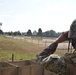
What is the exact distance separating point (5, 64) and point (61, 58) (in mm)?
8305

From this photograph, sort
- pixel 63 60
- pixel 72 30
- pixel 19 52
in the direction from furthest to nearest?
1. pixel 19 52
2. pixel 63 60
3. pixel 72 30

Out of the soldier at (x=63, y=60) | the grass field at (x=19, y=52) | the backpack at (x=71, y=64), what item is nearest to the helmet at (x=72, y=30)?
the soldier at (x=63, y=60)

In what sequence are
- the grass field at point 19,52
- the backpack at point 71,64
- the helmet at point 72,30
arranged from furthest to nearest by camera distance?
the grass field at point 19,52 < the backpack at point 71,64 < the helmet at point 72,30

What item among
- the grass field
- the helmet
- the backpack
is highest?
the helmet

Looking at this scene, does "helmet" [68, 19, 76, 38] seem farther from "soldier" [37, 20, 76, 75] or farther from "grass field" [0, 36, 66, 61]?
"grass field" [0, 36, 66, 61]

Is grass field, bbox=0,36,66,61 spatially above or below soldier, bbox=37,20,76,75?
below

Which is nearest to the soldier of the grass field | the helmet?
the helmet

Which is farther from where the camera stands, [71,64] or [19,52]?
[19,52]

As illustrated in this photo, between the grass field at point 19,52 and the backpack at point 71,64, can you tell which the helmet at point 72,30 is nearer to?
the backpack at point 71,64

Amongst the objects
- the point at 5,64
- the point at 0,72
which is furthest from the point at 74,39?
the point at 5,64

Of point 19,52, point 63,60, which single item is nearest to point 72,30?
point 63,60

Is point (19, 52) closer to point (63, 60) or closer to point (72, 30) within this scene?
point (63, 60)

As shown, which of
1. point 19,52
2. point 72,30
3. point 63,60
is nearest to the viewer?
point 72,30

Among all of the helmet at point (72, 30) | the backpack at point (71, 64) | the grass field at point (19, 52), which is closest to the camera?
the helmet at point (72, 30)
